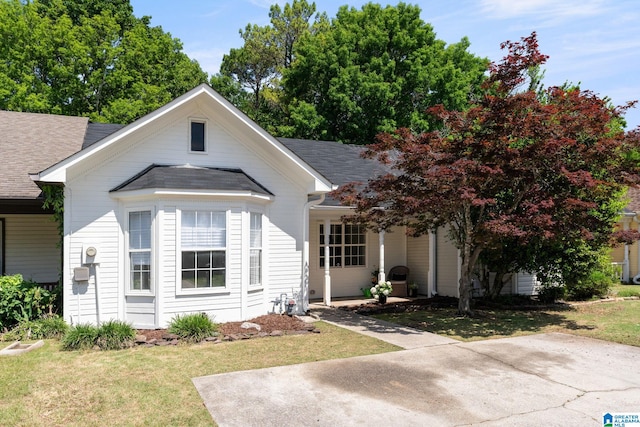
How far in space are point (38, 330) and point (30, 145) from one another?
6.49 meters

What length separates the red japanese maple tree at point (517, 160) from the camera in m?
9.80

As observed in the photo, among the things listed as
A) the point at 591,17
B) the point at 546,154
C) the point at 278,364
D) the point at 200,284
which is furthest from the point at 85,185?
the point at 591,17

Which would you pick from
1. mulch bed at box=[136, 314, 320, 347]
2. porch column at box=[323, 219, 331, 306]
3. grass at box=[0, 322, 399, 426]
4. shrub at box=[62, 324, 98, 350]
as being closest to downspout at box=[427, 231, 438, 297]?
porch column at box=[323, 219, 331, 306]

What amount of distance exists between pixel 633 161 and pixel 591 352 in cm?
461

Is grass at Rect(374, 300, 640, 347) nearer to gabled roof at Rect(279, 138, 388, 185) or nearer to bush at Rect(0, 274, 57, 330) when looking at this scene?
gabled roof at Rect(279, 138, 388, 185)

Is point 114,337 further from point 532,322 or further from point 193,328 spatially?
point 532,322

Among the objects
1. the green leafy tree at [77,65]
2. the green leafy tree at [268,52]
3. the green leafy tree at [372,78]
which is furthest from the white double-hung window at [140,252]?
the green leafy tree at [268,52]

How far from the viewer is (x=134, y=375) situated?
7086 millimetres

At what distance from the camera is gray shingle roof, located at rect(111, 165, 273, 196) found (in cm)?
1003

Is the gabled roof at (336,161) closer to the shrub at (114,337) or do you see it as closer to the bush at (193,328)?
the bush at (193,328)

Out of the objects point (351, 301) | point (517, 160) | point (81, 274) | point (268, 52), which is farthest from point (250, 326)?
point (268, 52)

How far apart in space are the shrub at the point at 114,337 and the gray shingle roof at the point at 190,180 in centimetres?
282

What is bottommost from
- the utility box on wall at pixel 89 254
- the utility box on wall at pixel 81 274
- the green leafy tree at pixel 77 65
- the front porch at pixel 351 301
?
the front porch at pixel 351 301

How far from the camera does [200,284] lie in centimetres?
1032
